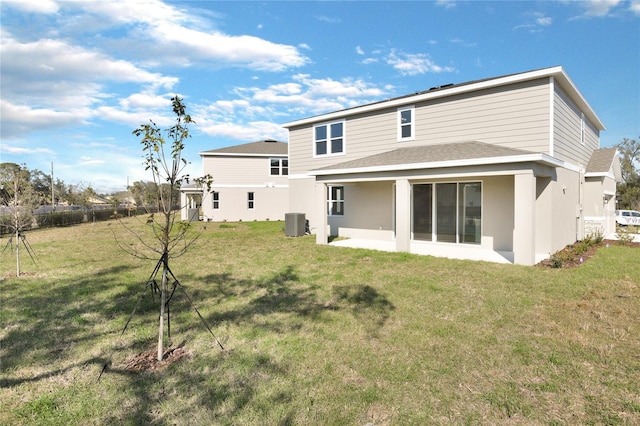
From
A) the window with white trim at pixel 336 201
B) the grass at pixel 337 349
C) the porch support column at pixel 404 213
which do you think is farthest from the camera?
the window with white trim at pixel 336 201

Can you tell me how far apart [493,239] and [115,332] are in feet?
37.2

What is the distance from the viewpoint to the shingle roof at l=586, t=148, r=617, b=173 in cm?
1475

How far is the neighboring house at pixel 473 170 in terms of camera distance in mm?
10016

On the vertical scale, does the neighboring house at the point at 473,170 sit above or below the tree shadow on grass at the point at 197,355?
above

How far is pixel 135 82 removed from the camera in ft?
37.7

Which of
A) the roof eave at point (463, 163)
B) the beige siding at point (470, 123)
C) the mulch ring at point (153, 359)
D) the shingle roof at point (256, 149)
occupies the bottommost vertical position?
the mulch ring at point (153, 359)

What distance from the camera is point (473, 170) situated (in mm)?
9758

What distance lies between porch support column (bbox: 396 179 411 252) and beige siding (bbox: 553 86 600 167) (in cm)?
474

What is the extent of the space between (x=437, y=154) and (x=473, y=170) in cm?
159

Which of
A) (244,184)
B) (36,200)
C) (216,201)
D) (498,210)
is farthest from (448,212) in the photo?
(216,201)

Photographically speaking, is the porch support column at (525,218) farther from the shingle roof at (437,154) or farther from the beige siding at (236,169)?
the beige siding at (236,169)

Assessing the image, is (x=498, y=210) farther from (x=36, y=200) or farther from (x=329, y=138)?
(x=36, y=200)

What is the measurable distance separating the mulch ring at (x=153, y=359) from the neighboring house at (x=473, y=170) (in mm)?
8567

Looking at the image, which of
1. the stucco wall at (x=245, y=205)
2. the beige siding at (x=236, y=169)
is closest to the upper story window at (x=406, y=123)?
the stucco wall at (x=245, y=205)
